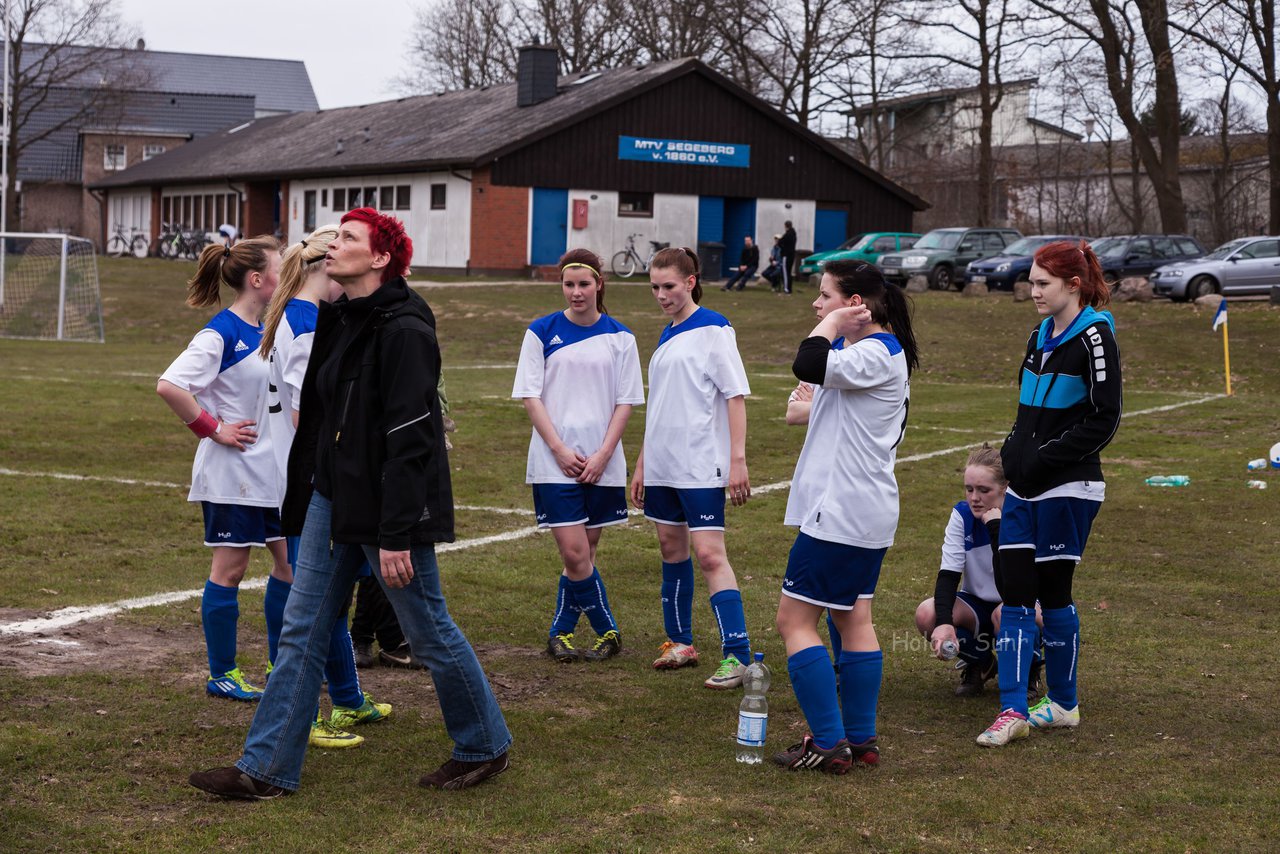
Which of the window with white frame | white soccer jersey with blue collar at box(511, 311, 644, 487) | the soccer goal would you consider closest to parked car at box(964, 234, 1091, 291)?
the soccer goal

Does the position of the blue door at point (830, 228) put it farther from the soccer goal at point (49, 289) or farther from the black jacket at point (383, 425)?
the black jacket at point (383, 425)

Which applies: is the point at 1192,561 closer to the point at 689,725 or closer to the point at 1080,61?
the point at 689,725

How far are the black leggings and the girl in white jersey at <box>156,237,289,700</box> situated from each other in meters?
2.77

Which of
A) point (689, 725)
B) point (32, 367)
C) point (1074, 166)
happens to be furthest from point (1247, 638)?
point (1074, 166)

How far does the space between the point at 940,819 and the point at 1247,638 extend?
10.1 ft

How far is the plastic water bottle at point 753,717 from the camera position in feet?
16.6

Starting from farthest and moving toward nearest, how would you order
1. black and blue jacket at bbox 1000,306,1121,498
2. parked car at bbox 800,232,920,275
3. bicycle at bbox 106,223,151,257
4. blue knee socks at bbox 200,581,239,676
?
bicycle at bbox 106,223,151,257 < parked car at bbox 800,232,920,275 < blue knee socks at bbox 200,581,239,676 < black and blue jacket at bbox 1000,306,1121,498

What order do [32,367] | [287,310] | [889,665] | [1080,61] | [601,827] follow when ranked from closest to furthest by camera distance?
[601,827] → [287,310] → [889,665] → [32,367] → [1080,61]

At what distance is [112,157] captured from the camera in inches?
2926

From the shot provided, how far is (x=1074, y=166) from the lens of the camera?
68625mm

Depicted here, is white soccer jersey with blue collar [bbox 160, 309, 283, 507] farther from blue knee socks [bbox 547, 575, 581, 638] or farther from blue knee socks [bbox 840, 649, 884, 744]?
blue knee socks [bbox 840, 649, 884, 744]

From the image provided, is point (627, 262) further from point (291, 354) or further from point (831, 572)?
point (831, 572)

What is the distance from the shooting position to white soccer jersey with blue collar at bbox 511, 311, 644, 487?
6520 millimetres

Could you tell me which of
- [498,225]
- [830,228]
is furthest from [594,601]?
[830,228]
